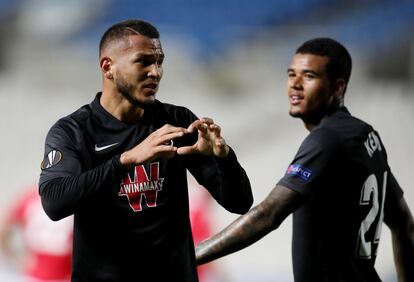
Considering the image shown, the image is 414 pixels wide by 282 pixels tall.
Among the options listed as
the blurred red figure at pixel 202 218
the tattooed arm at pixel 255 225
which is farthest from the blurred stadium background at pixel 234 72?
the tattooed arm at pixel 255 225

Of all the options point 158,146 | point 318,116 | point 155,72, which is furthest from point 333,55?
point 158,146

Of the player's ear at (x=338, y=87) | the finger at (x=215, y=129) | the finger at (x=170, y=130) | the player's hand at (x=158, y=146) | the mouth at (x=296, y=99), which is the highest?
the player's ear at (x=338, y=87)

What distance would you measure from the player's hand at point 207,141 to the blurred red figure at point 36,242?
2087mm

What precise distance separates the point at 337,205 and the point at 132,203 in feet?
2.29

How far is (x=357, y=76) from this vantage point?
18.2 ft

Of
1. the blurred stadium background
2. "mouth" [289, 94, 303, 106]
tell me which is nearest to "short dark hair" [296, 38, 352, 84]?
"mouth" [289, 94, 303, 106]

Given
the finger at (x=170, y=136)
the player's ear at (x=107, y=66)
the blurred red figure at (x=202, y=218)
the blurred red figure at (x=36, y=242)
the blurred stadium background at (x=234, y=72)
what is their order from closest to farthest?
1. the finger at (x=170, y=136)
2. the player's ear at (x=107, y=66)
3. the blurred red figure at (x=36, y=242)
4. the blurred red figure at (x=202, y=218)
5. the blurred stadium background at (x=234, y=72)

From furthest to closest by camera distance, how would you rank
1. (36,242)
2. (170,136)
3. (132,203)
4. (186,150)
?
(36,242) → (132,203) → (186,150) → (170,136)

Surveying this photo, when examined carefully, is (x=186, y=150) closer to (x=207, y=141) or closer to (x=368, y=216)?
(x=207, y=141)

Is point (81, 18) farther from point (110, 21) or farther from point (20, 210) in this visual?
point (20, 210)

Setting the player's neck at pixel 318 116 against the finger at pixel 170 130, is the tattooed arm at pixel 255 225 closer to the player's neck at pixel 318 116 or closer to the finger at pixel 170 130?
the player's neck at pixel 318 116

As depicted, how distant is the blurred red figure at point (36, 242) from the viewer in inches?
171

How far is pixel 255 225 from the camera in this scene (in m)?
2.83

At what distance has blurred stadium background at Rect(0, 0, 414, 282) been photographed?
533 cm
